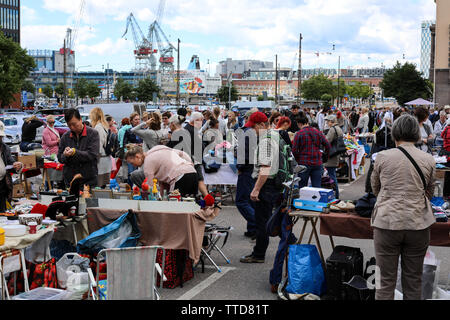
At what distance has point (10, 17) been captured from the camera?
9744 cm

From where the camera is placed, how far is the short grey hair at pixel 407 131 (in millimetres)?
4641

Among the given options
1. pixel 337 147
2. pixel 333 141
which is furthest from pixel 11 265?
pixel 333 141

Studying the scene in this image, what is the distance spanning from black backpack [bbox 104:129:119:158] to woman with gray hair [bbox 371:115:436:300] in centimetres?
691

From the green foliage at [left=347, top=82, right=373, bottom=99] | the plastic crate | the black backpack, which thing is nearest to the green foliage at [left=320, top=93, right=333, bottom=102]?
the green foliage at [left=347, top=82, right=373, bottom=99]

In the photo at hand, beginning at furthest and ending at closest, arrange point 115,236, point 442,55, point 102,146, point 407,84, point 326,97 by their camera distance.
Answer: point 326,97 < point 407,84 < point 442,55 < point 102,146 < point 115,236

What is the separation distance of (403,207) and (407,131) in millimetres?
640

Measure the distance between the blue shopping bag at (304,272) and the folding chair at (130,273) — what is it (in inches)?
63.6

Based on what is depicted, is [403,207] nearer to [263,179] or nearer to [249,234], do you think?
[263,179]

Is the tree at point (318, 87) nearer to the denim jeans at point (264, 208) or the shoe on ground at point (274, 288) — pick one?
the denim jeans at point (264, 208)

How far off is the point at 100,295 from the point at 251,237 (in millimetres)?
3784

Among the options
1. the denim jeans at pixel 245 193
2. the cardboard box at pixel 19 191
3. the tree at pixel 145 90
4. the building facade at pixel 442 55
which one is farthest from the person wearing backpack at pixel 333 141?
the tree at pixel 145 90
